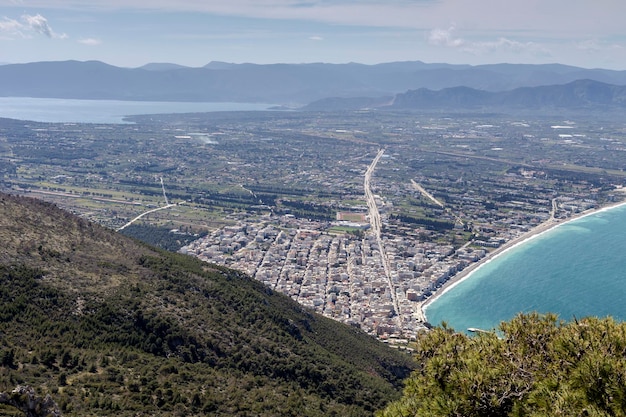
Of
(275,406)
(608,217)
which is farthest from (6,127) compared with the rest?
(275,406)

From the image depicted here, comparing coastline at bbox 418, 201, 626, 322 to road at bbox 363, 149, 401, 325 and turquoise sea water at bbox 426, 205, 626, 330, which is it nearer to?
turquoise sea water at bbox 426, 205, 626, 330

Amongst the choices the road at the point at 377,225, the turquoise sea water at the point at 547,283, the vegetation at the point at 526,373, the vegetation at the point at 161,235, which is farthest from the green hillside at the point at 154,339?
the vegetation at the point at 161,235

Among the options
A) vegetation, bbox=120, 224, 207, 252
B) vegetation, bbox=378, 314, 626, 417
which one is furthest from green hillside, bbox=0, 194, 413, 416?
vegetation, bbox=120, 224, 207, 252

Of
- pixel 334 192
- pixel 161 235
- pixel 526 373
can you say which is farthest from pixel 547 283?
pixel 334 192

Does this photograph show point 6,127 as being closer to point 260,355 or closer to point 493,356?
point 260,355

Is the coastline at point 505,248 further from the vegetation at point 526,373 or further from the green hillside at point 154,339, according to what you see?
the vegetation at point 526,373

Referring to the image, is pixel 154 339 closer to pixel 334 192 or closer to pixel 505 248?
pixel 505 248

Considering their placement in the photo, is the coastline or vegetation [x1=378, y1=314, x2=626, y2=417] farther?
the coastline
